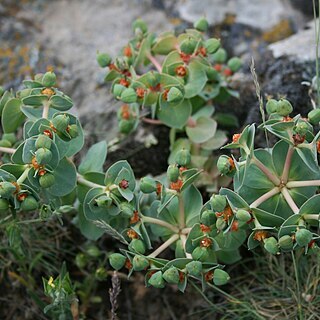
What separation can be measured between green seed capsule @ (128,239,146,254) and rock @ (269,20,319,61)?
105 centimetres

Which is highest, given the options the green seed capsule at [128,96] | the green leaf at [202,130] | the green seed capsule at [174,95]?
the green seed capsule at [174,95]

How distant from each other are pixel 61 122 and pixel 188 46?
0.57m

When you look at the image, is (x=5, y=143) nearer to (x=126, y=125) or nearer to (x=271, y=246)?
(x=126, y=125)

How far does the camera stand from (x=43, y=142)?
172 cm

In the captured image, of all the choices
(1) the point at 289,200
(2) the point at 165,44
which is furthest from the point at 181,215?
(2) the point at 165,44

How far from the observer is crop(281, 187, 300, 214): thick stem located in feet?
5.70

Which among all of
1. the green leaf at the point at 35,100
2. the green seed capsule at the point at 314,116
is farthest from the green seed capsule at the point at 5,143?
the green seed capsule at the point at 314,116

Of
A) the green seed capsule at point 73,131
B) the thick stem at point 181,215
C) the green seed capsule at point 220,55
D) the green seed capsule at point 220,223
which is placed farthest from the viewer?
the green seed capsule at point 220,55

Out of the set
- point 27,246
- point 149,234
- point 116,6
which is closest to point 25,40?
point 116,6

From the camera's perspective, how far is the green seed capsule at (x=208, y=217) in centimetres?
176

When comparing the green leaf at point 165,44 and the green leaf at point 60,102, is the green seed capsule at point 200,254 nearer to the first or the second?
the green leaf at point 60,102

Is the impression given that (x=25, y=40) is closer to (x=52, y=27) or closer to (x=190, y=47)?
(x=52, y=27)

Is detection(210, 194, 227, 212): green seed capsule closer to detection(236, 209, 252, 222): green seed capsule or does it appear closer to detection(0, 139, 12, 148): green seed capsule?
detection(236, 209, 252, 222): green seed capsule

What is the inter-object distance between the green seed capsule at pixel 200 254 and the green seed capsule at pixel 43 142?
514 mm
